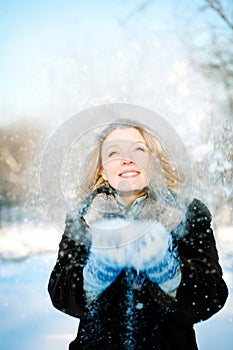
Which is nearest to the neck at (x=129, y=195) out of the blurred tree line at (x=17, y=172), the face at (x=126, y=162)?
the face at (x=126, y=162)

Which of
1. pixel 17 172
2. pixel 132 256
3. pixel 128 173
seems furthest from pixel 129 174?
pixel 17 172

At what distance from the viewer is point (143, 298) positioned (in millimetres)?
729

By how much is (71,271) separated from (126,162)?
178 mm

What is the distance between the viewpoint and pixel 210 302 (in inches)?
28.4

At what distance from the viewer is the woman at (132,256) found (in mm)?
683

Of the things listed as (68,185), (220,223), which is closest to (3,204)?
(68,185)

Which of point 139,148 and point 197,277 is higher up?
point 139,148

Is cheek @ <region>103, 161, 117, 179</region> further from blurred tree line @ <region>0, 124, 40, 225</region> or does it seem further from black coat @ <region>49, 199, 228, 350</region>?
blurred tree line @ <region>0, 124, 40, 225</region>

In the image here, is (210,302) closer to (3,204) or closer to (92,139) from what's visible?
(92,139)

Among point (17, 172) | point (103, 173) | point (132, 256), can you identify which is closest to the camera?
point (132, 256)

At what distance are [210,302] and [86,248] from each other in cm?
20

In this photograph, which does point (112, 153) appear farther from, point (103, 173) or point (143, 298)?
point (143, 298)

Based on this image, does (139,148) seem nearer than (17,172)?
Yes

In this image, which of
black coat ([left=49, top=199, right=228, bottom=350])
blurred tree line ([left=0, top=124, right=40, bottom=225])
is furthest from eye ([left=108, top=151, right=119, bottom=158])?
blurred tree line ([left=0, top=124, right=40, bottom=225])
